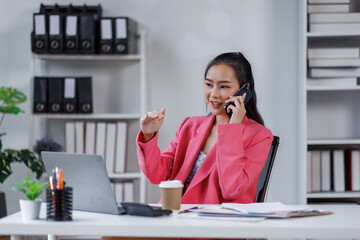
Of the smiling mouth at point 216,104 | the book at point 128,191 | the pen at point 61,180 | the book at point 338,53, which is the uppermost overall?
the book at point 338,53

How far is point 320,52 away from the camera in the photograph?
10.8 ft

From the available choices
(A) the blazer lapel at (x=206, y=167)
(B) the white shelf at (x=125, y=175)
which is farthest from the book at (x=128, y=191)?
(A) the blazer lapel at (x=206, y=167)

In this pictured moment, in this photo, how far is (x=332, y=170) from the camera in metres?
3.33

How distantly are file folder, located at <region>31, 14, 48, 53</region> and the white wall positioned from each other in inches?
15.0

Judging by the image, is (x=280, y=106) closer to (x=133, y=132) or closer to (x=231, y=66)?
(x=133, y=132)

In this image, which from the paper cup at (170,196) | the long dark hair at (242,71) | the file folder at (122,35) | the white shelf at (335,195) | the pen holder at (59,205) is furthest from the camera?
the file folder at (122,35)

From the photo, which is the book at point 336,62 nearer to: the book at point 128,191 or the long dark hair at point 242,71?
the long dark hair at point 242,71

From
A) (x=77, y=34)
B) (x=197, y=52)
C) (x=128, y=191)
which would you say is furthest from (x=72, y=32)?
(x=128, y=191)

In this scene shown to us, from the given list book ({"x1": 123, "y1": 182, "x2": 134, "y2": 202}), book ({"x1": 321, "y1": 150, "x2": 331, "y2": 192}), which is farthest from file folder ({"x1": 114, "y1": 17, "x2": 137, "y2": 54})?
book ({"x1": 321, "y1": 150, "x2": 331, "y2": 192})

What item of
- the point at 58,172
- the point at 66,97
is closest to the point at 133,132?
the point at 66,97

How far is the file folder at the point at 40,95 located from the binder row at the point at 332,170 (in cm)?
185

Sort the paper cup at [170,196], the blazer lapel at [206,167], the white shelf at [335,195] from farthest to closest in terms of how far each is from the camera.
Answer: the white shelf at [335,195], the blazer lapel at [206,167], the paper cup at [170,196]

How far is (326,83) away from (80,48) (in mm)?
1702

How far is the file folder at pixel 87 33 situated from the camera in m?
3.39
